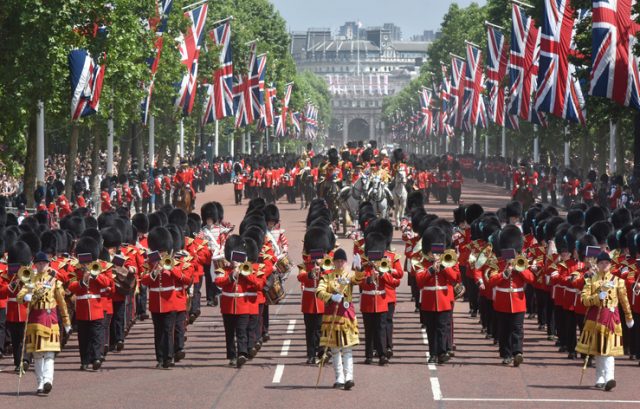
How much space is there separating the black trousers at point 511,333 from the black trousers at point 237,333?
3.06 metres

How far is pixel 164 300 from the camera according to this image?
20391 millimetres

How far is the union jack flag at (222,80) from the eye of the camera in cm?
6362

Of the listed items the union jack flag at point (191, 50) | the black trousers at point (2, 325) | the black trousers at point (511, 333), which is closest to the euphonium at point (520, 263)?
the black trousers at point (511, 333)

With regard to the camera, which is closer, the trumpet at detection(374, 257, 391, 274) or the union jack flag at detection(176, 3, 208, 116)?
the trumpet at detection(374, 257, 391, 274)

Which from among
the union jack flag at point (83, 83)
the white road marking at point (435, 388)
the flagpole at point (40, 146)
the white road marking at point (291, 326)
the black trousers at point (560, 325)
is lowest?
the white road marking at point (291, 326)

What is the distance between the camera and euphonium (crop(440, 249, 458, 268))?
20.2 m

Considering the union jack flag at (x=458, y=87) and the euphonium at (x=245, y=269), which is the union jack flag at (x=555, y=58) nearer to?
the euphonium at (x=245, y=269)

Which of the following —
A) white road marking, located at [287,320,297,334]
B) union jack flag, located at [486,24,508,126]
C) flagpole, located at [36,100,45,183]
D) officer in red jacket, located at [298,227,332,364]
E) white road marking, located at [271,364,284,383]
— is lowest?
white road marking, located at [287,320,297,334]

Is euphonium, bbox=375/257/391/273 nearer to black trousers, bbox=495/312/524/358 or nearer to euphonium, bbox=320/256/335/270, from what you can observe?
euphonium, bbox=320/256/335/270

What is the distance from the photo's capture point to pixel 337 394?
711 inches

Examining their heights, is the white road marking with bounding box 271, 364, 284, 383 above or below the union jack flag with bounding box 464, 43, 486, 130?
below

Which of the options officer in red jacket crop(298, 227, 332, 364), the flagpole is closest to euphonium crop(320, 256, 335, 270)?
officer in red jacket crop(298, 227, 332, 364)

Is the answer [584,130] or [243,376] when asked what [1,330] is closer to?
[243,376]

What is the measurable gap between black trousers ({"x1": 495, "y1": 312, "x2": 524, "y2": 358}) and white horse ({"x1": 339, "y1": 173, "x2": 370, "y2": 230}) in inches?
820
